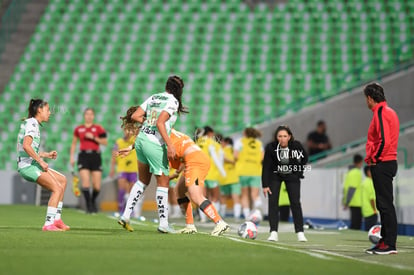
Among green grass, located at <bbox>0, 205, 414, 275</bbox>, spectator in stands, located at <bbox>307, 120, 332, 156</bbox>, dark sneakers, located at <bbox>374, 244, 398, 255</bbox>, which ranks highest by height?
spectator in stands, located at <bbox>307, 120, 332, 156</bbox>

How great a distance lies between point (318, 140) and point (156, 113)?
15.0 m

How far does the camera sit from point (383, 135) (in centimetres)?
1141

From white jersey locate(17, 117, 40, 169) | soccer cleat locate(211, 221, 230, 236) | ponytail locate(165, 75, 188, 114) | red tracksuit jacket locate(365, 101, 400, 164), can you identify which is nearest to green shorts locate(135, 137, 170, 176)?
ponytail locate(165, 75, 188, 114)

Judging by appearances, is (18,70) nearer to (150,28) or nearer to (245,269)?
(150,28)

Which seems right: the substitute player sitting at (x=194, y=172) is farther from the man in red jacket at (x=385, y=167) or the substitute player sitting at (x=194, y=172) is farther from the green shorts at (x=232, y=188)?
the green shorts at (x=232, y=188)

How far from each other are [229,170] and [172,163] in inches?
404

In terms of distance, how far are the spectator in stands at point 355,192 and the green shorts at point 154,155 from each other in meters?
8.57

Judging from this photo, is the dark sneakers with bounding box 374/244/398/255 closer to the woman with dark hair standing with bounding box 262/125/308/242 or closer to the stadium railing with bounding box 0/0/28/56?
the woman with dark hair standing with bounding box 262/125/308/242

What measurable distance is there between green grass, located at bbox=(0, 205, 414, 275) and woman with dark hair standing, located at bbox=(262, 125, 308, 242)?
5.18 ft

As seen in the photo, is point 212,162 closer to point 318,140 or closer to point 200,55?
point 318,140

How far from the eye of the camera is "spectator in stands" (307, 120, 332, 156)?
2658 cm

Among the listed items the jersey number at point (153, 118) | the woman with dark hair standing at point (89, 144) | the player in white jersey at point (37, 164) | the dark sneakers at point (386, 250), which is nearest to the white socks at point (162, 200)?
the jersey number at point (153, 118)

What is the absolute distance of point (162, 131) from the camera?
11.9 m

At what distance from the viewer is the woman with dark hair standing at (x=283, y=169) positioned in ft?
46.6
